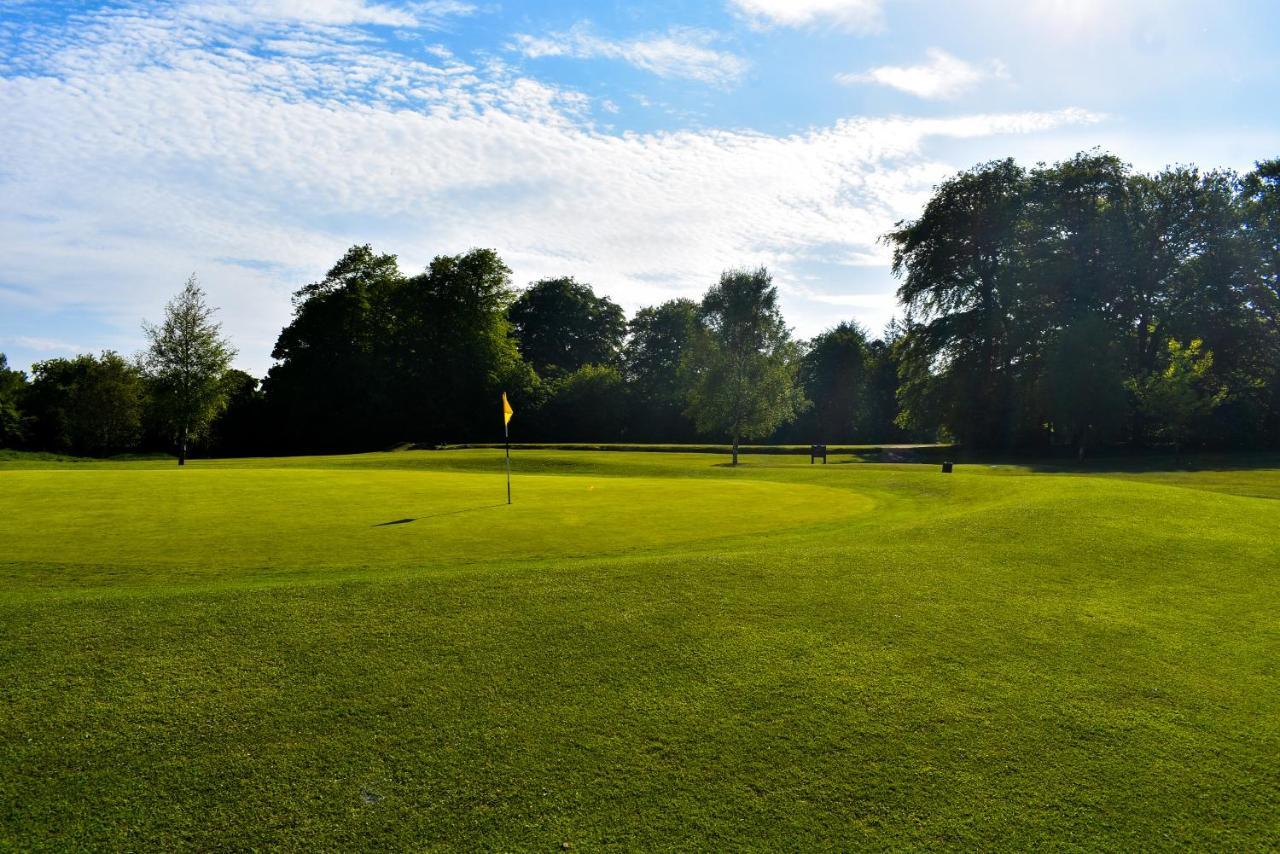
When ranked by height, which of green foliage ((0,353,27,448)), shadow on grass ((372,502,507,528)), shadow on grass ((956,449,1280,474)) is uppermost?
green foliage ((0,353,27,448))

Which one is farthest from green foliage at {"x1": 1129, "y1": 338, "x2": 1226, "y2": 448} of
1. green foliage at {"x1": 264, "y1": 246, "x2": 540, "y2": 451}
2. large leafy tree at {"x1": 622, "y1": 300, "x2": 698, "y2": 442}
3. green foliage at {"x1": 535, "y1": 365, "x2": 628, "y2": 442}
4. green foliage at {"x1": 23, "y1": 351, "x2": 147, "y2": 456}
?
green foliage at {"x1": 23, "y1": 351, "x2": 147, "y2": 456}

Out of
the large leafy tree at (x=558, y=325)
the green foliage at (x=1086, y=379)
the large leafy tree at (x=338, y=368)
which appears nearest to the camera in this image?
the green foliage at (x=1086, y=379)

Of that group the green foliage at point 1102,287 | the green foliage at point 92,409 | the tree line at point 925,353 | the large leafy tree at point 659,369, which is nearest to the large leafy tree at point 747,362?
the tree line at point 925,353

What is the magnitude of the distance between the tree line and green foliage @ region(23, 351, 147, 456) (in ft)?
0.70

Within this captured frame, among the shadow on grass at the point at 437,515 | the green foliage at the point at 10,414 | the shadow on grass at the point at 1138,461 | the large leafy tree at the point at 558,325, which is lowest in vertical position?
the shadow on grass at the point at 1138,461

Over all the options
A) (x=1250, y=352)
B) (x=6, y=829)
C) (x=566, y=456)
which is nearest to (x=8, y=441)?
(x=566, y=456)

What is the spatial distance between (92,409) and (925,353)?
251 ft

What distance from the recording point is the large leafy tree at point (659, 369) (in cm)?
8088

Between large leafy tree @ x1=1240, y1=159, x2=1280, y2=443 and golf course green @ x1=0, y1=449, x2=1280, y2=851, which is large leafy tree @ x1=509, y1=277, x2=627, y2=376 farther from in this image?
golf course green @ x1=0, y1=449, x2=1280, y2=851

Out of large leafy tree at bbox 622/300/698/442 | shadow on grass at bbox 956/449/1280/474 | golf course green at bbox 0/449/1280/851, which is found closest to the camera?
golf course green at bbox 0/449/1280/851

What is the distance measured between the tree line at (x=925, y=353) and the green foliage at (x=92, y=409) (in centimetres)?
21

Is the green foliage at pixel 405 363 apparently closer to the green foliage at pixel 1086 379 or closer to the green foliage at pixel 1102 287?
the green foliage at pixel 1102 287

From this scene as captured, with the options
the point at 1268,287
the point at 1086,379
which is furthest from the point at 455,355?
the point at 1268,287

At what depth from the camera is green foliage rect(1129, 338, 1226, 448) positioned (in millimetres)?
45938
